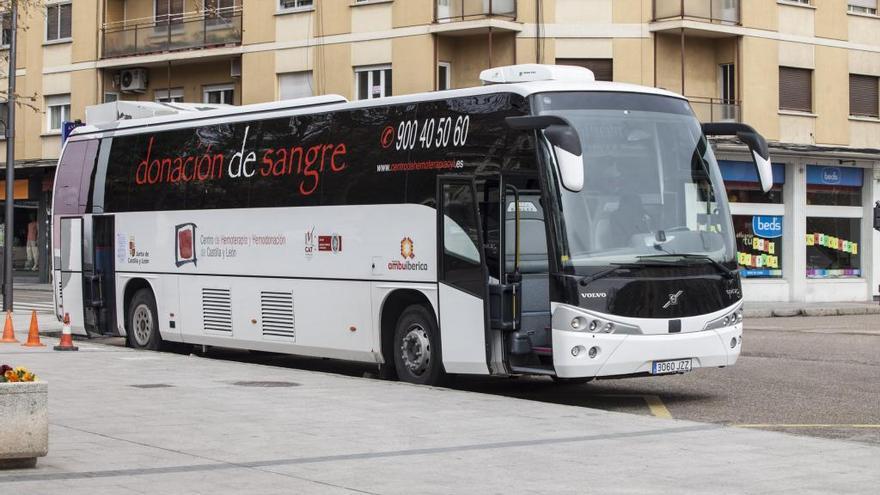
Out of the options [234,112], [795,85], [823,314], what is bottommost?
[823,314]

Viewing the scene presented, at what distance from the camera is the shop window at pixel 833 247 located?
37.9 meters

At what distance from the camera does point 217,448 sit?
9930 millimetres

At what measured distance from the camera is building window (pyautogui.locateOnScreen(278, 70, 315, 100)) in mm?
38125

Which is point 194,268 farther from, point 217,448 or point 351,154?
point 217,448

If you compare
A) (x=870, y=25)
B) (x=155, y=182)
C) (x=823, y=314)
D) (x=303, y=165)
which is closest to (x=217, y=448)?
(x=303, y=165)

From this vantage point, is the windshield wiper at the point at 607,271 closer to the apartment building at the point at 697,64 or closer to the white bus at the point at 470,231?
the white bus at the point at 470,231

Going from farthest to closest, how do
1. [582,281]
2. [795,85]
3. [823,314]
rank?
[795,85] < [823,314] < [582,281]

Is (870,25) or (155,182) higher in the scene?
(870,25)

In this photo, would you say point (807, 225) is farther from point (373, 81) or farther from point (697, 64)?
point (373, 81)

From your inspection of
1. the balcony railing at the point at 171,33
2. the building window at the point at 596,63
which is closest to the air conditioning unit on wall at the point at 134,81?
the balcony railing at the point at 171,33

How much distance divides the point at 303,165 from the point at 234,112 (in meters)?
2.00

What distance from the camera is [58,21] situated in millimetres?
46969

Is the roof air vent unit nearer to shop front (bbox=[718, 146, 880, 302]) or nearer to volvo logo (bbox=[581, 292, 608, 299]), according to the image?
volvo logo (bbox=[581, 292, 608, 299])

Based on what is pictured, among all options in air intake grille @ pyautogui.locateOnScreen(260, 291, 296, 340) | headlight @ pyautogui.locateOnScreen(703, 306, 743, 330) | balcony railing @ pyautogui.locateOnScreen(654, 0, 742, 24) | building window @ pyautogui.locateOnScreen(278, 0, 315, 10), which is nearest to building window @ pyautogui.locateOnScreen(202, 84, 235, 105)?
building window @ pyautogui.locateOnScreen(278, 0, 315, 10)
